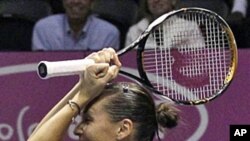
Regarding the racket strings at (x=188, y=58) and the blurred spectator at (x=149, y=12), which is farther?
the blurred spectator at (x=149, y=12)

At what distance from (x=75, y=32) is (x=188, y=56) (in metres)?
2.46

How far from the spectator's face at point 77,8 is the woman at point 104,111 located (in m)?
3.40

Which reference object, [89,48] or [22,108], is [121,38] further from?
[22,108]

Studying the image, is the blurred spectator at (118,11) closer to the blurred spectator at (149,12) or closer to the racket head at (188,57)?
the blurred spectator at (149,12)

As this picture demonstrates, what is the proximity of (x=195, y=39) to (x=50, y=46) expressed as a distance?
197 cm

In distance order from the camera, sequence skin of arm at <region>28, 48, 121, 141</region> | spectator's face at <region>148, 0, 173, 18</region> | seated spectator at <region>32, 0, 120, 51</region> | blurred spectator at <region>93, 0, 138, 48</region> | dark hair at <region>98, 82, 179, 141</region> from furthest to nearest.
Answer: blurred spectator at <region>93, 0, 138, 48</region> → seated spectator at <region>32, 0, 120, 51</region> → spectator's face at <region>148, 0, 173, 18</region> → dark hair at <region>98, 82, 179, 141</region> → skin of arm at <region>28, 48, 121, 141</region>

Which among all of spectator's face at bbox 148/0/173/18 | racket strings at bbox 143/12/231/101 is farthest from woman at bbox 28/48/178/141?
spectator's face at bbox 148/0/173/18

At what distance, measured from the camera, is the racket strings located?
14.0 ft

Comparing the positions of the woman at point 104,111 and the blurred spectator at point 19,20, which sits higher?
the blurred spectator at point 19,20

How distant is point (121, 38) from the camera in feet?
23.0

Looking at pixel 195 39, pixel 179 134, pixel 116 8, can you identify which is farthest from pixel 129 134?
pixel 116 8

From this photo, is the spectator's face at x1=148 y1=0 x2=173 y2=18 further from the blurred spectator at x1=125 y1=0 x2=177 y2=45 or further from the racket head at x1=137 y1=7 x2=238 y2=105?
the racket head at x1=137 y1=7 x2=238 y2=105

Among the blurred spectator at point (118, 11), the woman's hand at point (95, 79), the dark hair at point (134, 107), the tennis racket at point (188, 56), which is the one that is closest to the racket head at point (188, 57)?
the tennis racket at point (188, 56)

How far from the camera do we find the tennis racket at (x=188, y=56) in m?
3.83
